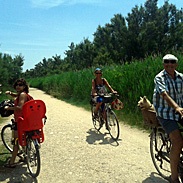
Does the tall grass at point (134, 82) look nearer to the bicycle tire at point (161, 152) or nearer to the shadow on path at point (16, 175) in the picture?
the bicycle tire at point (161, 152)

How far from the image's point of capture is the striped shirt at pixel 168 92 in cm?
337

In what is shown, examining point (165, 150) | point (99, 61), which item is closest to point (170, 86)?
point (165, 150)

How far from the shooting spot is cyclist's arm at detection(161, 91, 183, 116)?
3093 mm

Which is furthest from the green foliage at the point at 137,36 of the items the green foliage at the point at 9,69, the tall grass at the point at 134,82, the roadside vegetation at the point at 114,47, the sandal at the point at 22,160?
the sandal at the point at 22,160

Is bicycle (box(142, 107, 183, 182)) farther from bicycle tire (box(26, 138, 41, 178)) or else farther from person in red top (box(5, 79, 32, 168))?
person in red top (box(5, 79, 32, 168))

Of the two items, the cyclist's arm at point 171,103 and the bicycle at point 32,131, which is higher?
the cyclist's arm at point 171,103

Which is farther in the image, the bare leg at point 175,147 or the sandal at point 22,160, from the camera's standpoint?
the sandal at point 22,160

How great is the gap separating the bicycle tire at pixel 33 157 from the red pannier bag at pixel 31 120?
0.12m

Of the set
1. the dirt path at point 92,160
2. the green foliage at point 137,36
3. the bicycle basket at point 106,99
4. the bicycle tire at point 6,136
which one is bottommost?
the dirt path at point 92,160

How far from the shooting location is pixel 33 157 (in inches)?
172

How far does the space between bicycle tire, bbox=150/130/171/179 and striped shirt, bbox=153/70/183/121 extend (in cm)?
63

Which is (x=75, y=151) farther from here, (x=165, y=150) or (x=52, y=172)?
(x=165, y=150)

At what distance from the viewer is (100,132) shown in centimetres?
739

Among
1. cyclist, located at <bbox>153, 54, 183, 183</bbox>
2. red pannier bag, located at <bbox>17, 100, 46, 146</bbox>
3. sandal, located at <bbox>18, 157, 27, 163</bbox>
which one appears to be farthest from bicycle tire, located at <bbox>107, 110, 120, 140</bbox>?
cyclist, located at <bbox>153, 54, 183, 183</bbox>
